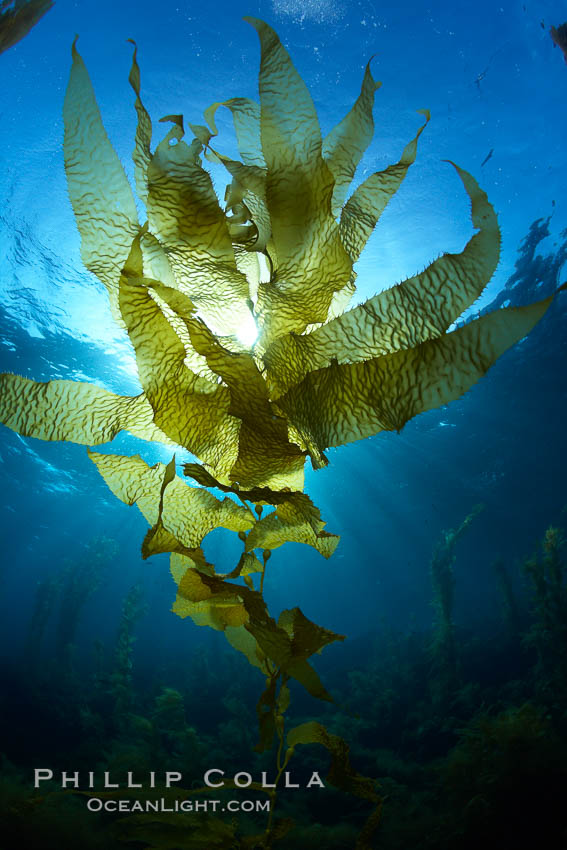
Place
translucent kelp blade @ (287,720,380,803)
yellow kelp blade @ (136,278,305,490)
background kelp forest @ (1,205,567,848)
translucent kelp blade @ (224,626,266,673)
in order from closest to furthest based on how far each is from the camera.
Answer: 1. yellow kelp blade @ (136,278,305,490)
2. translucent kelp blade @ (287,720,380,803)
3. translucent kelp blade @ (224,626,266,673)
4. background kelp forest @ (1,205,567,848)

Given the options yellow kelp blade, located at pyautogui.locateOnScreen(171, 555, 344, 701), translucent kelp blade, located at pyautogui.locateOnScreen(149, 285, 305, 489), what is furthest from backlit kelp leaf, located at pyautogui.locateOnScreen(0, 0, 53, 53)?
yellow kelp blade, located at pyautogui.locateOnScreen(171, 555, 344, 701)

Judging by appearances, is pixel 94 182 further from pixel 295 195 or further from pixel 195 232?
pixel 295 195

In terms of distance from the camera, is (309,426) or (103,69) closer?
(309,426)

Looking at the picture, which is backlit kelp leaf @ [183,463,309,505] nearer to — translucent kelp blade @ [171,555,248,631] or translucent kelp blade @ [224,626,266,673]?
translucent kelp blade @ [171,555,248,631]

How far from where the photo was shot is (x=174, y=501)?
→ 1.00m

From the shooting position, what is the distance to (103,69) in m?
5.86

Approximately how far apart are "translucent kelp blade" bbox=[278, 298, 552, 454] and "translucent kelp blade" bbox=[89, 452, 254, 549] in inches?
13.8

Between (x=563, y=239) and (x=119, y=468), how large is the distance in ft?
41.7

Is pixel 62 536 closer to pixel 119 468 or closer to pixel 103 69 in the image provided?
pixel 103 69

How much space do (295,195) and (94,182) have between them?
1.59 feet

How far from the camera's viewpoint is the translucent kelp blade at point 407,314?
2.69 ft

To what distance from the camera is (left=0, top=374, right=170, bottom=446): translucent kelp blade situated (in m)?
0.93

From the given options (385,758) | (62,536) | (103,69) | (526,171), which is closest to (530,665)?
(385,758)

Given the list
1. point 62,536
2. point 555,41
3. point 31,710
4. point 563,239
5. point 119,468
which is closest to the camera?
point 119,468
